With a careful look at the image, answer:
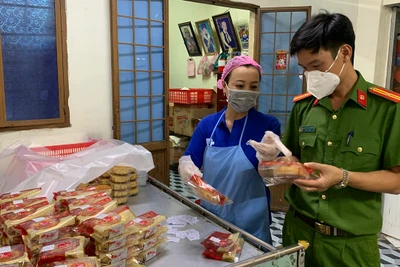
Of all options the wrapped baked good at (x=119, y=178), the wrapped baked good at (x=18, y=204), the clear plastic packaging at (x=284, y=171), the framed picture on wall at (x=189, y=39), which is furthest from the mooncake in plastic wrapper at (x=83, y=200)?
the framed picture on wall at (x=189, y=39)

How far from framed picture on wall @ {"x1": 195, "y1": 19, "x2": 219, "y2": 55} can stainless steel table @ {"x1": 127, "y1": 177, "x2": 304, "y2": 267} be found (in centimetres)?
367

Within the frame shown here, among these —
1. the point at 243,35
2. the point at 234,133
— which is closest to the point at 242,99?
the point at 234,133

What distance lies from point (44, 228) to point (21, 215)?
18 cm

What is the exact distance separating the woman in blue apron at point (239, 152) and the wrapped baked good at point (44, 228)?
0.64m

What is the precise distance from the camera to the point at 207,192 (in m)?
1.46

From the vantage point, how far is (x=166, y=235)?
1.44 m

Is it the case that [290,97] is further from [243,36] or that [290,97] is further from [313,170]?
[313,170]

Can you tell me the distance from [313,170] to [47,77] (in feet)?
6.37

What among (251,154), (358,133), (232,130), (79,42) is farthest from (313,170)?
(79,42)

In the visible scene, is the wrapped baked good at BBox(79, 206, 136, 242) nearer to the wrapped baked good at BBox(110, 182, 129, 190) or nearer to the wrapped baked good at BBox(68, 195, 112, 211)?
the wrapped baked good at BBox(68, 195, 112, 211)

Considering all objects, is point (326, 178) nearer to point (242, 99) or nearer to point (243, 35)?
point (242, 99)

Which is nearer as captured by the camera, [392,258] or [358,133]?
[358,133]

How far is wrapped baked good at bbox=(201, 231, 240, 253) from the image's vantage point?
1.28 meters

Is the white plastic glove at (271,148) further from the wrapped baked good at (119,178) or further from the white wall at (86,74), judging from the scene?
the white wall at (86,74)
